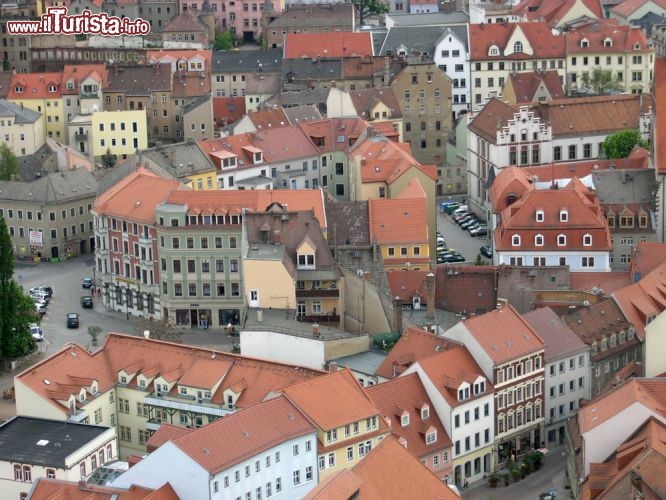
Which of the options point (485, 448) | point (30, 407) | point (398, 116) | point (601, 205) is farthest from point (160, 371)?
point (398, 116)

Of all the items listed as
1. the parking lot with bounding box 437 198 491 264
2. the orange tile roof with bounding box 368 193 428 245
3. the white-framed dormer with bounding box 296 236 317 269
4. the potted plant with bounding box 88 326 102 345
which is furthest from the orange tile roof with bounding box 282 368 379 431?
the parking lot with bounding box 437 198 491 264

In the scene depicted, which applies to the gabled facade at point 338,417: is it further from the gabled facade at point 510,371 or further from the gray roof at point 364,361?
the gray roof at point 364,361

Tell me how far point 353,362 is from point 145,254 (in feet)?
94.1

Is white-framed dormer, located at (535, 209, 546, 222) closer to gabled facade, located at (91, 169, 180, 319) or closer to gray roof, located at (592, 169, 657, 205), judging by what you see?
gray roof, located at (592, 169, 657, 205)

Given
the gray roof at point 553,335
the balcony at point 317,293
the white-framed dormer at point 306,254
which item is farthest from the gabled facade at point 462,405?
the white-framed dormer at point 306,254

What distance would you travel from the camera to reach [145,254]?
152 m

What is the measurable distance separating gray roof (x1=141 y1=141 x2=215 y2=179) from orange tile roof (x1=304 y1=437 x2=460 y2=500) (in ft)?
232

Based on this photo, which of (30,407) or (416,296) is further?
(416,296)

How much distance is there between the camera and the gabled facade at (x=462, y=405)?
12006 centimetres

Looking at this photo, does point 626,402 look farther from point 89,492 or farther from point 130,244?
point 130,244

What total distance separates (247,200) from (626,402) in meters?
44.7

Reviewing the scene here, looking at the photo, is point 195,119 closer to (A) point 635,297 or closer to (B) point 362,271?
(B) point 362,271

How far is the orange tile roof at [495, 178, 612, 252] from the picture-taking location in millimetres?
149625

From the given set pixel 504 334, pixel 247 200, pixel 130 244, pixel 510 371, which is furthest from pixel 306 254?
pixel 510 371
